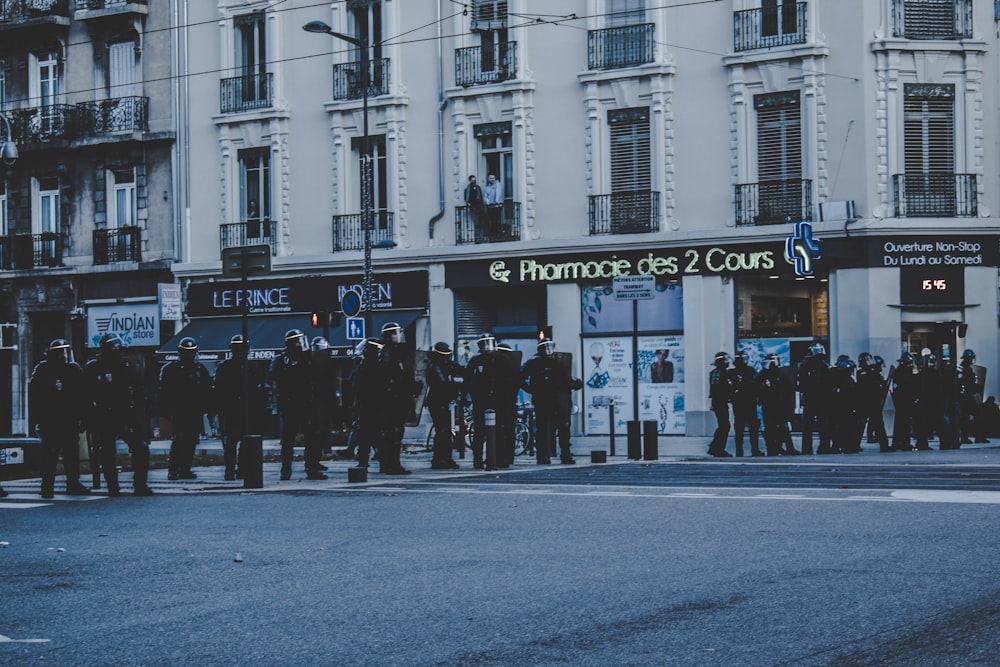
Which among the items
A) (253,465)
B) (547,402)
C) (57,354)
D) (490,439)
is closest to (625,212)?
(547,402)

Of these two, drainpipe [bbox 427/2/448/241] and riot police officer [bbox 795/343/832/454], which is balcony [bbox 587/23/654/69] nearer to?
drainpipe [bbox 427/2/448/241]

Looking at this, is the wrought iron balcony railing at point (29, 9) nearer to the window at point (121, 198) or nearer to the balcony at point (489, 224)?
the window at point (121, 198)

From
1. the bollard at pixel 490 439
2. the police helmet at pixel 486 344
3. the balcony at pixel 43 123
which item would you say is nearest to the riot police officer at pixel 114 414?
the bollard at pixel 490 439

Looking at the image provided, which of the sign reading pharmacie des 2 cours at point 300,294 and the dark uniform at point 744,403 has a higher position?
the sign reading pharmacie des 2 cours at point 300,294

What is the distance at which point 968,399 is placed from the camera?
28906 mm

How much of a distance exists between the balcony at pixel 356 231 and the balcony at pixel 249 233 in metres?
1.79

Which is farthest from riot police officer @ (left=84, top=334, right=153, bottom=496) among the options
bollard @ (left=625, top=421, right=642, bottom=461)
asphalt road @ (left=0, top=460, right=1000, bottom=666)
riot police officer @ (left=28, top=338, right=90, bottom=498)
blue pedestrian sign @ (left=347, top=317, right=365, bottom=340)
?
blue pedestrian sign @ (left=347, top=317, right=365, bottom=340)

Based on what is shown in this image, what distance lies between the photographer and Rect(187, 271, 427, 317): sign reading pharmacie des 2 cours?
37.1 meters

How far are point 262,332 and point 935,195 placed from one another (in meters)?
15.6

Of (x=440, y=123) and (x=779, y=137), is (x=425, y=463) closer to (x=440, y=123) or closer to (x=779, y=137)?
(x=779, y=137)

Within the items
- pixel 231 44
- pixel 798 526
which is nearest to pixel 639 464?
pixel 798 526

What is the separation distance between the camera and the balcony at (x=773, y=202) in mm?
32625

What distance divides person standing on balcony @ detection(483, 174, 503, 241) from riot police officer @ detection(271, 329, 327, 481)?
16582 millimetres

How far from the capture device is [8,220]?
4306 cm
